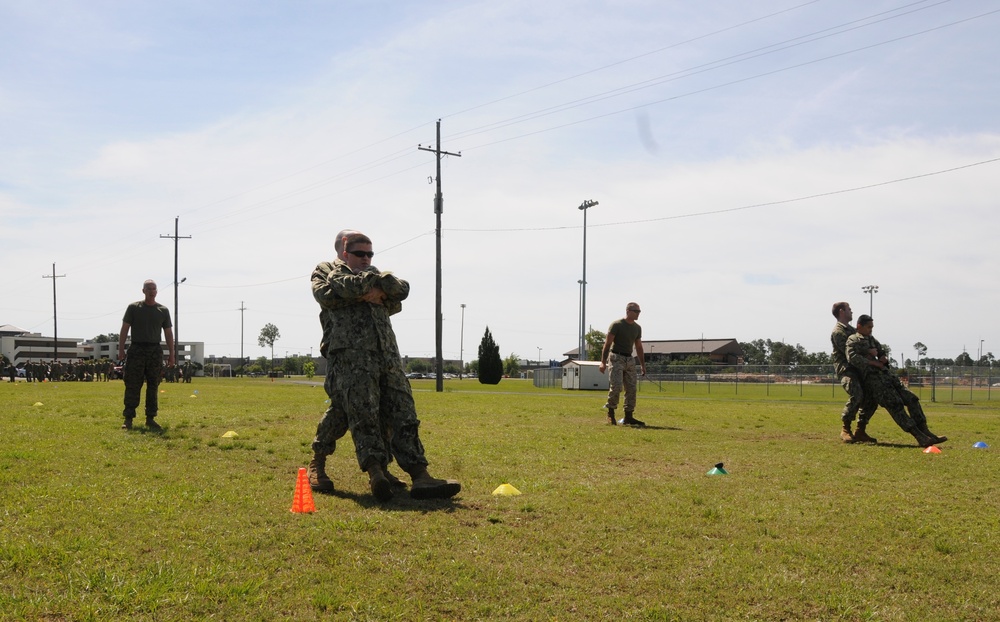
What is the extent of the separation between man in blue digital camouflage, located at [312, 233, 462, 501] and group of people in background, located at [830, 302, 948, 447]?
7173 millimetres

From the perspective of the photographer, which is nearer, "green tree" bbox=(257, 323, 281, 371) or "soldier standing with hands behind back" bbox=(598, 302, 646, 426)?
"soldier standing with hands behind back" bbox=(598, 302, 646, 426)

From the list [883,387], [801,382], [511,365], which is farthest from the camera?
[511,365]

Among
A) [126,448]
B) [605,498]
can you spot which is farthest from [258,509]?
[126,448]

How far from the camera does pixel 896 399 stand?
1112cm

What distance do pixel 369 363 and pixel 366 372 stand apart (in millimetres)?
77

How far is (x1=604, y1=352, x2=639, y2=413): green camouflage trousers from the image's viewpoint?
14.1 metres

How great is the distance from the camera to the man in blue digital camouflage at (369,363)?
6.37 meters

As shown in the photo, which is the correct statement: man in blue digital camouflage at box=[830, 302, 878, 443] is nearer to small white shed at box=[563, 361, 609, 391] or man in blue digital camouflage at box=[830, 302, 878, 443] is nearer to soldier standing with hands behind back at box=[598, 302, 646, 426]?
soldier standing with hands behind back at box=[598, 302, 646, 426]

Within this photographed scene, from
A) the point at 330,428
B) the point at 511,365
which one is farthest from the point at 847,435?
the point at 511,365

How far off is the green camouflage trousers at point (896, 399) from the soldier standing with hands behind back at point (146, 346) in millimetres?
9824

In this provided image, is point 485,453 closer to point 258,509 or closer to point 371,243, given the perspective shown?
point 371,243

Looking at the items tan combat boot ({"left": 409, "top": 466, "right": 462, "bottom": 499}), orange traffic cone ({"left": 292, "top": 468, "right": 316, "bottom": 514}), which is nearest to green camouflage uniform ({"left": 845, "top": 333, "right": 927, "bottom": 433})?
tan combat boot ({"left": 409, "top": 466, "right": 462, "bottom": 499})

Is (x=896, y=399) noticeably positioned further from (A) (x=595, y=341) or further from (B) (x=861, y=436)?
(A) (x=595, y=341)

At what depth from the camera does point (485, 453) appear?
9070 millimetres
